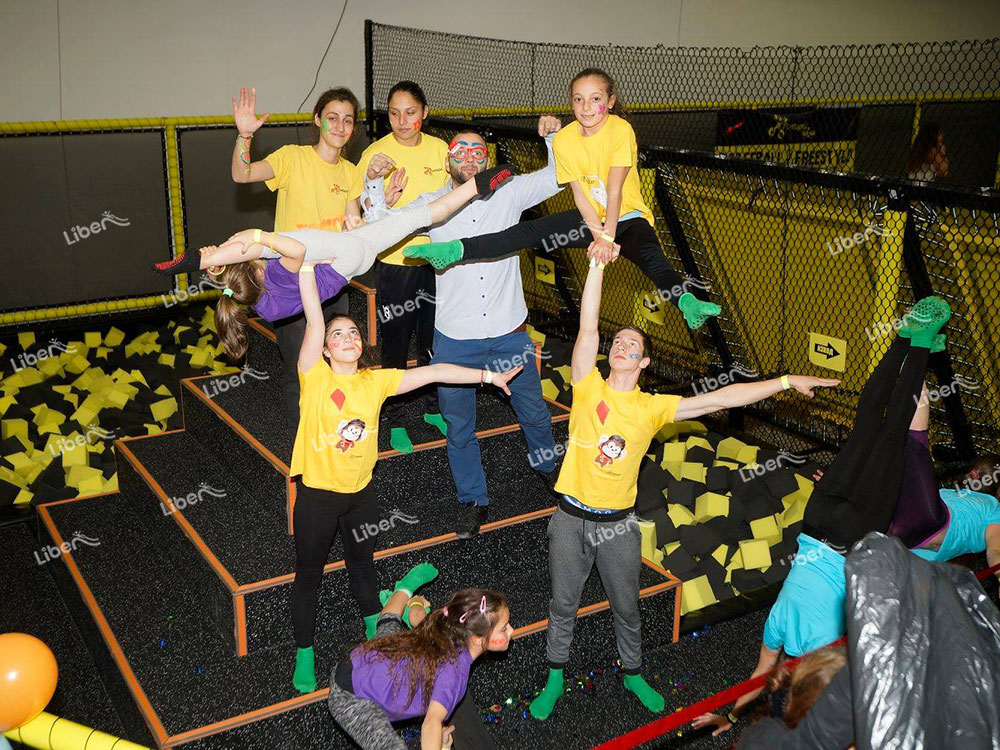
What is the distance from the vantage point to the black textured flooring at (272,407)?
15.3 feet

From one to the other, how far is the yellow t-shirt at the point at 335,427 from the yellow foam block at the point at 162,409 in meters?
3.17

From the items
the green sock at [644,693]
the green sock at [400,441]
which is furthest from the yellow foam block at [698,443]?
the green sock at [644,693]

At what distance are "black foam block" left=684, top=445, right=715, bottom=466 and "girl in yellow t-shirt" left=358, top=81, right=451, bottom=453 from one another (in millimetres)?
1735

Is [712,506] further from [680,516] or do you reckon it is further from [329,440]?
[329,440]

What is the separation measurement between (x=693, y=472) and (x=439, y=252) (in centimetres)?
253

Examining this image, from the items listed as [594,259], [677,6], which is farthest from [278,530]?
[677,6]

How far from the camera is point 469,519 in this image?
430 cm

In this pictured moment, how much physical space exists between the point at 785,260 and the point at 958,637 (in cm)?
427

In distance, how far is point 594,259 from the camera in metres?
3.53

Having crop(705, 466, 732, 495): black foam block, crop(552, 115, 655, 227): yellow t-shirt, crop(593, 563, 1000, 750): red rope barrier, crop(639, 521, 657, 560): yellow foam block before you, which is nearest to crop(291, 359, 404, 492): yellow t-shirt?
crop(552, 115, 655, 227): yellow t-shirt

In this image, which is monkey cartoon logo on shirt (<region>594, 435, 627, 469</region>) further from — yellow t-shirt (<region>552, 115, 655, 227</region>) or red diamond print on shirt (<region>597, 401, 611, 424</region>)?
yellow t-shirt (<region>552, 115, 655, 227</region>)

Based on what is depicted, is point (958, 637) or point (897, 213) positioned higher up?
point (897, 213)

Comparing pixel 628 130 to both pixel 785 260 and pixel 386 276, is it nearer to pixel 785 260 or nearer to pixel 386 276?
pixel 386 276

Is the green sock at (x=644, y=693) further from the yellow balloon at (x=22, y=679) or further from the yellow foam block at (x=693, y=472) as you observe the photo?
the yellow balloon at (x=22, y=679)
